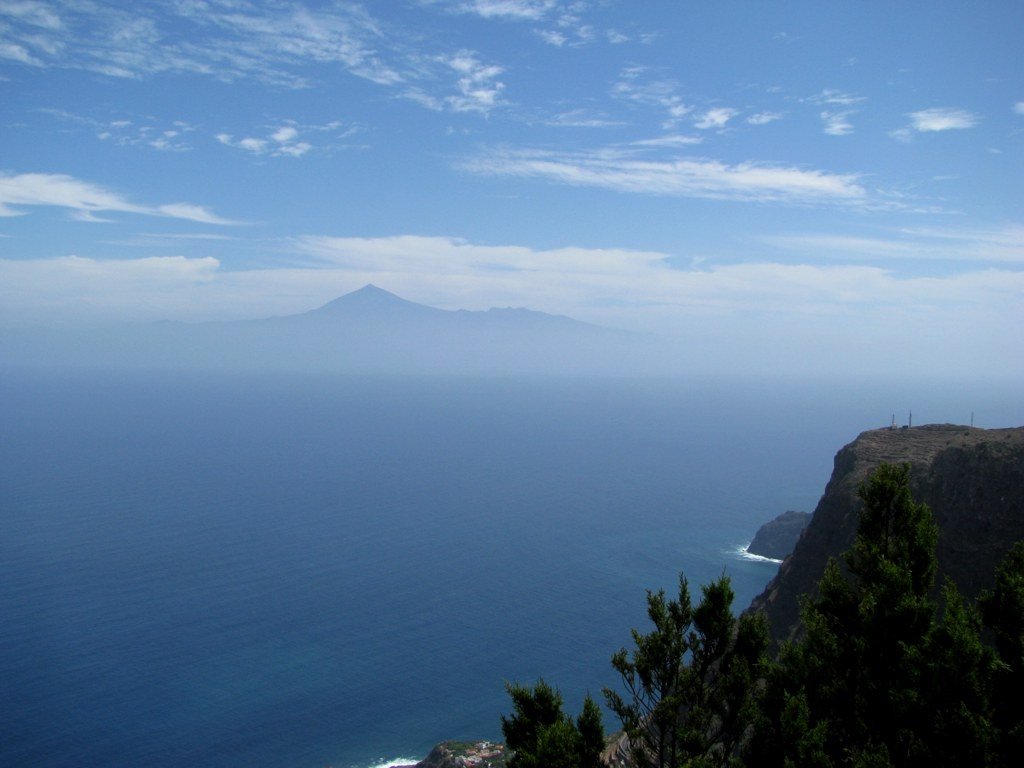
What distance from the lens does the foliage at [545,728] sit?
1395 cm

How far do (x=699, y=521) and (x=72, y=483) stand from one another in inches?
4402

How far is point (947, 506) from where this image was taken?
3675 centimetres

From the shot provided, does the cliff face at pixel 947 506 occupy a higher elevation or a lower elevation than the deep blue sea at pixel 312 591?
higher

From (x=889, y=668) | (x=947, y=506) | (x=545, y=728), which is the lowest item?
(x=545, y=728)

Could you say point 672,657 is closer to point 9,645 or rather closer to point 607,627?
point 607,627

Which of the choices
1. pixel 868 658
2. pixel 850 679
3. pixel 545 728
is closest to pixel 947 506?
pixel 868 658

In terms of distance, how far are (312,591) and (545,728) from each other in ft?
233

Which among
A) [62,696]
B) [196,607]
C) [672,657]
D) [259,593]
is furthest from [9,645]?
[672,657]

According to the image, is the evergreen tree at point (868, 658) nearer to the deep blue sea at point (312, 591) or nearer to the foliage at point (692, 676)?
the foliage at point (692, 676)

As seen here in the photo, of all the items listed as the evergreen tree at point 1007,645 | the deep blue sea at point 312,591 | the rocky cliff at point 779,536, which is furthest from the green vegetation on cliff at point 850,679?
the rocky cliff at point 779,536

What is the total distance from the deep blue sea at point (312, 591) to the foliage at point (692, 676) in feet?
137

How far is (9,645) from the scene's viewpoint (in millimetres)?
60719

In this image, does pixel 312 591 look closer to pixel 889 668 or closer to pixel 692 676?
pixel 692 676

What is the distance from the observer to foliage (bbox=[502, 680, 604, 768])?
45.8 ft
